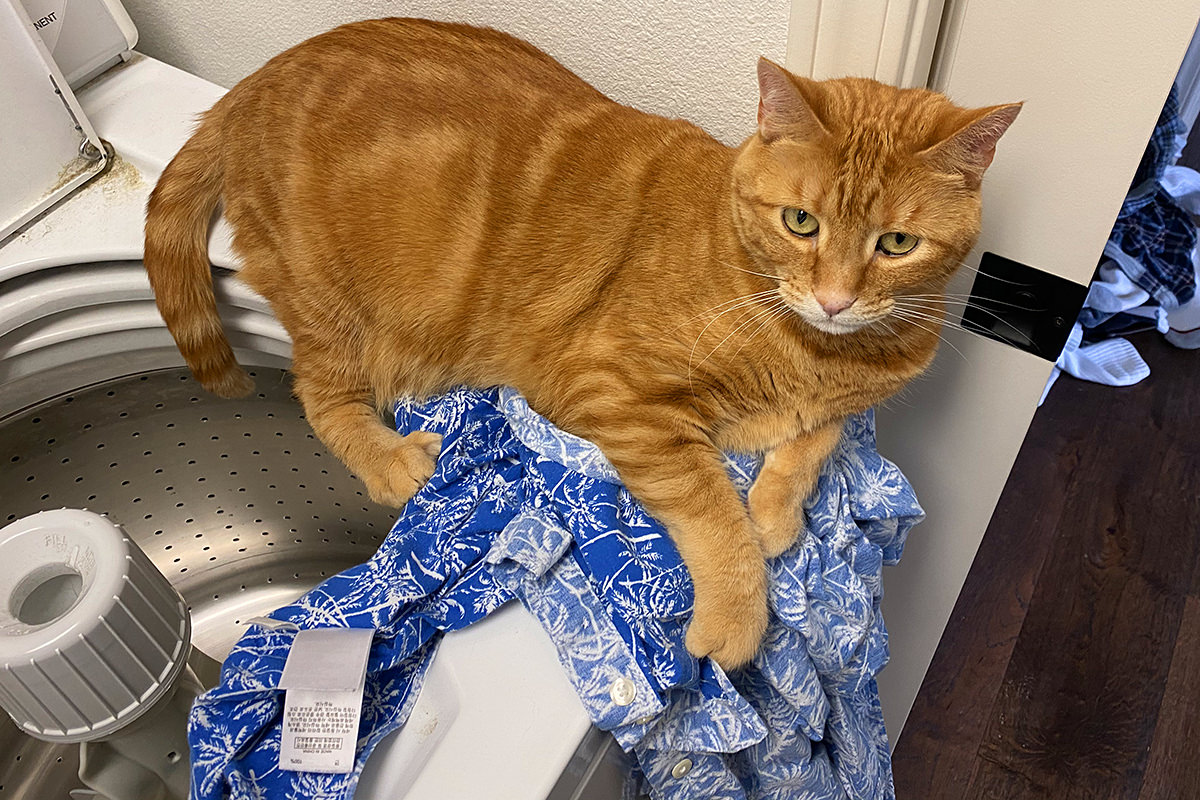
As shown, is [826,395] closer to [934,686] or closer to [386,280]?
[386,280]

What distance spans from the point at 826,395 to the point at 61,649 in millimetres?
751

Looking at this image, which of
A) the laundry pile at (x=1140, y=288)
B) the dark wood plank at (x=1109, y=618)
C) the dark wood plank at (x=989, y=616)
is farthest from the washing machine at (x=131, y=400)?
the laundry pile at (x=1140, y=288)

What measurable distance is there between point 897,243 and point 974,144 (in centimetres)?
11

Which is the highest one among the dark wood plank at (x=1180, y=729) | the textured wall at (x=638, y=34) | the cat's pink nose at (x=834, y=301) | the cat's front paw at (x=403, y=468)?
the textured wall at (x=638, y=34)

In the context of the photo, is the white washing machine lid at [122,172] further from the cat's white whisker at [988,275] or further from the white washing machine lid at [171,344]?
the cat's white whisker at [988,275]

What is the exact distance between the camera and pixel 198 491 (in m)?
1.25

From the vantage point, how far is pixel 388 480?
1.07 meters

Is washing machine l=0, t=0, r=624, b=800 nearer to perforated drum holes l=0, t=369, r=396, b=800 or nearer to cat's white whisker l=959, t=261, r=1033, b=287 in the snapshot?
perforated drum holes l=0, t=369, r=396, b=800

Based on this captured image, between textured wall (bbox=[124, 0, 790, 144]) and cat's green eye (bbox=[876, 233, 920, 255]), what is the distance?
25 cm

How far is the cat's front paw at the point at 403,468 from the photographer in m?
1.05

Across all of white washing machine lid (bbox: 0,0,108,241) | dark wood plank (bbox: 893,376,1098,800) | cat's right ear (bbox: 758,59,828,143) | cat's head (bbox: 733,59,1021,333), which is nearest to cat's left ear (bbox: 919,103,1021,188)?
cat's head (bbox: 733,59,1021,333)

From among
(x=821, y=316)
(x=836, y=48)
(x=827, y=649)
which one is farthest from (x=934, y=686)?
(x=836, y=48)

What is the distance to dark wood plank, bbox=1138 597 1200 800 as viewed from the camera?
5.08ft

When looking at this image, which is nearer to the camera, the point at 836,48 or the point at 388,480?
the point at 836,48
